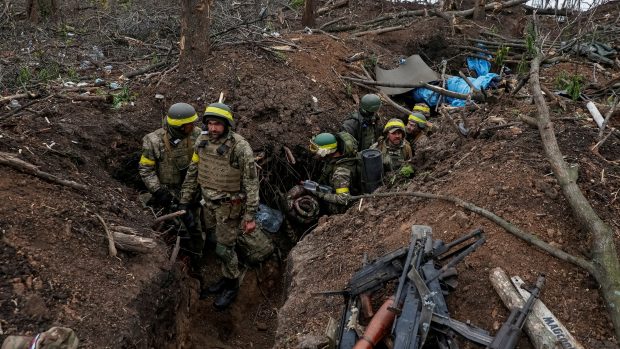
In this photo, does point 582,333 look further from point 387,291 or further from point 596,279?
point 387,291

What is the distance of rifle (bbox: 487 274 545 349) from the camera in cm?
302

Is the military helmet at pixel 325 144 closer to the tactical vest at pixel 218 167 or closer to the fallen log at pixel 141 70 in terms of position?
the tactical vest at pixel 218 167

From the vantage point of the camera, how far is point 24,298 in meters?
3.79

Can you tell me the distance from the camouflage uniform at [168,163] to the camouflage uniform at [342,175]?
5.36 feet

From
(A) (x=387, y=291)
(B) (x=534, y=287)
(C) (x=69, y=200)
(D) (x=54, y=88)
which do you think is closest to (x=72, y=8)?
(D) (x=54, y=88)

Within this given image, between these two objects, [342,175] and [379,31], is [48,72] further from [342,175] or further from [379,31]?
[379,31]

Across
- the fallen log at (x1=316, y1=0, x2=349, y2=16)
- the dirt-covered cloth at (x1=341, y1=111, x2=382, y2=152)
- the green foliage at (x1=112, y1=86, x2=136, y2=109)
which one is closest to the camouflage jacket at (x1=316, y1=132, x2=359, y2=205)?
the dirt-covered cloth at (x1=341, y1=111, x2=382, y2=152)

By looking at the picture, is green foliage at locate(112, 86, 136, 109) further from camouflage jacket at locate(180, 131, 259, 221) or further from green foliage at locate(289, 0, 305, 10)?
green foliage at locate(289, 0, 305, 10)

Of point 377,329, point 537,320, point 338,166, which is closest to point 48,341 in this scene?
point 377,329

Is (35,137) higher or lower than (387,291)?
higher

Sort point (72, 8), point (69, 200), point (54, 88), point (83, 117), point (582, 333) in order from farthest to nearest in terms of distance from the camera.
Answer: point (72, 8) → point (54, 88) → point (83, 117) → point (69, 200) → point (582, 333)

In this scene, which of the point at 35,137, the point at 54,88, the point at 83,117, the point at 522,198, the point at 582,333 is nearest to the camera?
the point at 582,333

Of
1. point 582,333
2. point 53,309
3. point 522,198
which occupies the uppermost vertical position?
point 522,198

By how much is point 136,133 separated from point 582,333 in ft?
17.9
